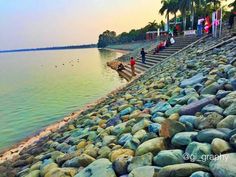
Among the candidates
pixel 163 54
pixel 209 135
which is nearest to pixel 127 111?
pixel 209 135

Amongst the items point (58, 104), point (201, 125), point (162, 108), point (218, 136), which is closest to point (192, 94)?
point (162, 108)

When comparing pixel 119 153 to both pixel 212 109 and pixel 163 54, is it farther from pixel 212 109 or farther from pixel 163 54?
→ pixel 163 54

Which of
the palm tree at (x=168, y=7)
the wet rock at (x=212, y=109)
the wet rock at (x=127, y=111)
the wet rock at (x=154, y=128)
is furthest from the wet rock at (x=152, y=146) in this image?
the palm tree at (x=168, y=7)

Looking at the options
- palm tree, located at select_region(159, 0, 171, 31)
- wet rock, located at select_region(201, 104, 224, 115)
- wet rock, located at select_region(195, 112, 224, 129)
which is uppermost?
palm tree, located at select_region(159, 0, 171, 31)

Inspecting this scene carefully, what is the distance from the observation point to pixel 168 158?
3.76 m

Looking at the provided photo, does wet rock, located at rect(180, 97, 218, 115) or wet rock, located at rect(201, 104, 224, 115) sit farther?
wet rock, located at rect(180, 97, 218, 115)

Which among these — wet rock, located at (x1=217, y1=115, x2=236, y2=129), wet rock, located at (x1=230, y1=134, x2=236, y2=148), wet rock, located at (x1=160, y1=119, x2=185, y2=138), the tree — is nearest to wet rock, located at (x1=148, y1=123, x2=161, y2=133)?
wet rock, located at (x1=160, y1=119, x2=185, y2=138)

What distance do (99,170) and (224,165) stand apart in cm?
171

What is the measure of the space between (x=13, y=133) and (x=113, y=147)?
A: 8326mm

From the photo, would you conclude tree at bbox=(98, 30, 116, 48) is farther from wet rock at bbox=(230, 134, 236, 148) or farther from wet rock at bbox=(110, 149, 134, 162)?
wet rock at bbox=(230, 134, 236, 148)

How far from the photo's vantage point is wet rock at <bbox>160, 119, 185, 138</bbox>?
4.38m

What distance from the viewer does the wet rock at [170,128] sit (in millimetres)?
4379

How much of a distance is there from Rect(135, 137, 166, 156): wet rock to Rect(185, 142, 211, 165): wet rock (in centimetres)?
48

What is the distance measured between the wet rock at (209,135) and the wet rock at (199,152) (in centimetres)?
14
